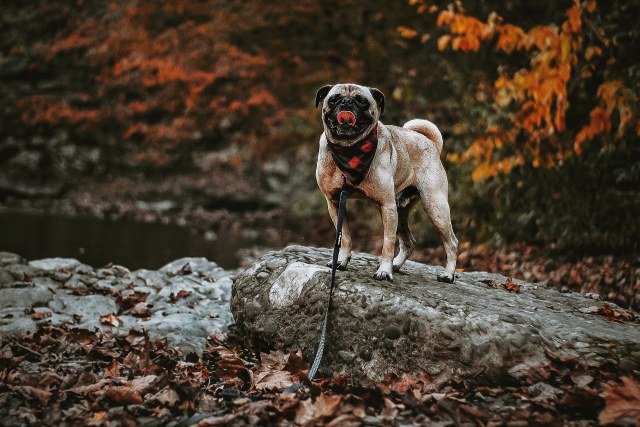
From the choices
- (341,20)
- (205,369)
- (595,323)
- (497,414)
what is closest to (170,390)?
(205,369)

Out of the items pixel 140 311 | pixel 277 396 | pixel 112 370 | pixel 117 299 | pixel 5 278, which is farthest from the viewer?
pixel 5 278

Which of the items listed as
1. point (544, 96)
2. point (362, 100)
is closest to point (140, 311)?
point (362, 100)

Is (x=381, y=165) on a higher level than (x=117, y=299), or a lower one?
higher

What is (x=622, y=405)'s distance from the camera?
91.6 inches

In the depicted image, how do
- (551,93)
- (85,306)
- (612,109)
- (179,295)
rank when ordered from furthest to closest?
(551,93) → (612,109) → (179,295) → (85,306)

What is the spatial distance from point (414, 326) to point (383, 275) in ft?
1.56

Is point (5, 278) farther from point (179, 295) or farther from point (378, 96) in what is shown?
point (378, 96)

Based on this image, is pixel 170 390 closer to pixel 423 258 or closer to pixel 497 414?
pixel 497 414

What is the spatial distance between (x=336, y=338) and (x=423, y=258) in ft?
17.1

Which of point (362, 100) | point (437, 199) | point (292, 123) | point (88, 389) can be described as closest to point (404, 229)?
point (437, 199)

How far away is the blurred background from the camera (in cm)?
604

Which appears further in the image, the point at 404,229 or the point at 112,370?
the point at 404,229

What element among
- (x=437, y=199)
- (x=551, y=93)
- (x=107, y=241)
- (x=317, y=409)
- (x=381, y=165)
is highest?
(x=551, y=93)

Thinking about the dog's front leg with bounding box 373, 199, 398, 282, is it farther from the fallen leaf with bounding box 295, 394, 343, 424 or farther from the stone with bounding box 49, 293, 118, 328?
the stone with bounding box 49, 293, 118, 328
